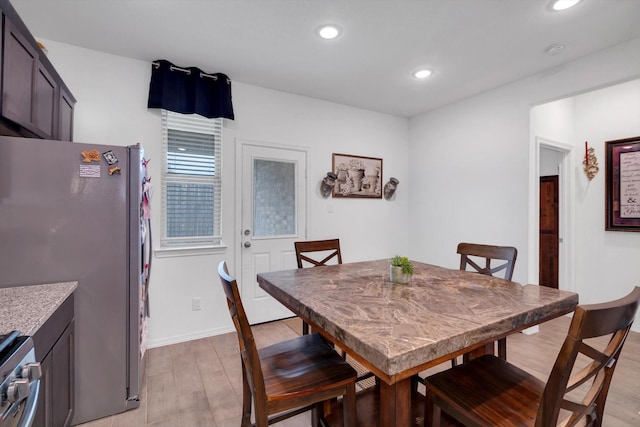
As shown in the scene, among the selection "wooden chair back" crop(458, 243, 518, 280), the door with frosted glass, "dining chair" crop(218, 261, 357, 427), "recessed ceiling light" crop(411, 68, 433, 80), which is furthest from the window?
"wooden chair back" crop(458, 243, 518, 280)

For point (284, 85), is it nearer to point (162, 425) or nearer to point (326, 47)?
point (326, 47)

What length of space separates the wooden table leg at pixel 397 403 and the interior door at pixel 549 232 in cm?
395

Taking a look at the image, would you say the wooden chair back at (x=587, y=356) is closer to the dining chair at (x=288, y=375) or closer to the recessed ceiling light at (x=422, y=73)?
the dining chair at (x=288, y=375)

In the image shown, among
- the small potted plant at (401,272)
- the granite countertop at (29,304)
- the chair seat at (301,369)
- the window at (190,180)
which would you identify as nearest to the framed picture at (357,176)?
the window at (190,180)

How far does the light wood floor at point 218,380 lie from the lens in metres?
1.81

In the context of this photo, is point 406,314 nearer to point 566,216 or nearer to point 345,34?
point 345,34

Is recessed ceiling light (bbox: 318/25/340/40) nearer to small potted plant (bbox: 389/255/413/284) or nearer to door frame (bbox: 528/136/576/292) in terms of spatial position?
small potted plant (bbox: 389/255/413/284)

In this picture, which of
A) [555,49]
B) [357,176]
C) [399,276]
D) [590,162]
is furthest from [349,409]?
[590,162]

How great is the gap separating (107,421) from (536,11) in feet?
12.6

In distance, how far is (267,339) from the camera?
294 centimetres

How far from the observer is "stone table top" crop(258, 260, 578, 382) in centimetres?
91

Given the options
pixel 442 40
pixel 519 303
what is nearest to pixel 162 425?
pixel 519 303

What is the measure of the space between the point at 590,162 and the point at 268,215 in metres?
3.78

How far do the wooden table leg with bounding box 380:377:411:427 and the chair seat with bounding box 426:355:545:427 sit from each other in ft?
0.84
